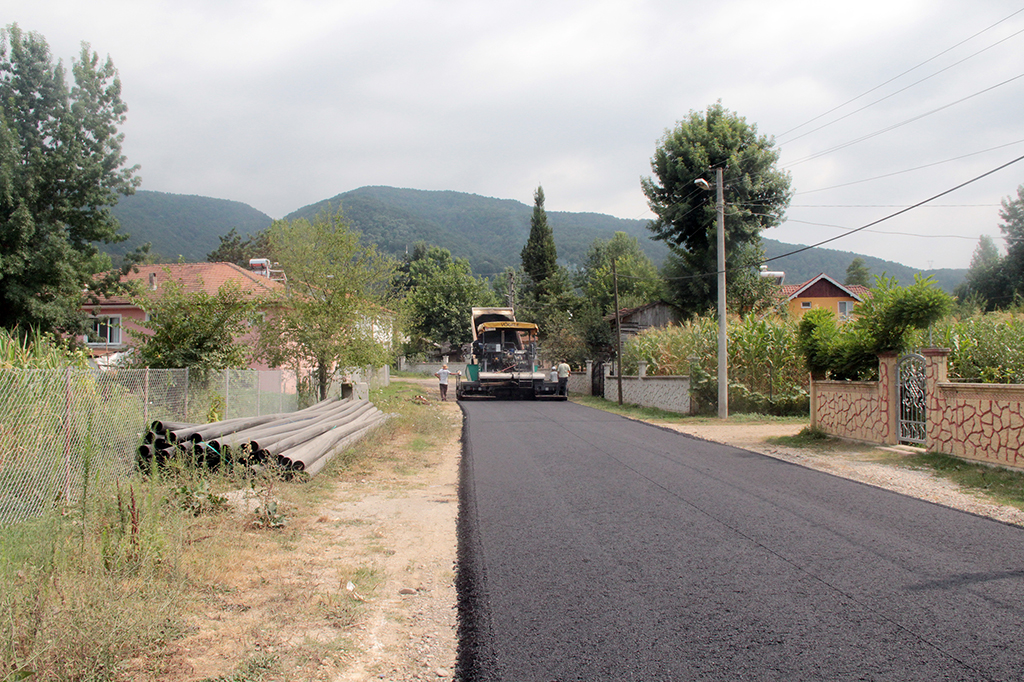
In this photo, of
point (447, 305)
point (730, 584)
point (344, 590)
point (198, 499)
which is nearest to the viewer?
point (730, 584)

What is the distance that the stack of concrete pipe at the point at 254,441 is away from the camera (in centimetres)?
916

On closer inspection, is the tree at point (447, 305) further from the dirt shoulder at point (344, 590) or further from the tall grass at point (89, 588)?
the tall grass at point (89, 588)

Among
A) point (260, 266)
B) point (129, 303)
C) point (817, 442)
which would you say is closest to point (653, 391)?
point (817, 442)

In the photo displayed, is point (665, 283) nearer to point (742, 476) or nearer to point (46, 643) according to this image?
point (742, 476)

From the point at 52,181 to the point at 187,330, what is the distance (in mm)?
19445

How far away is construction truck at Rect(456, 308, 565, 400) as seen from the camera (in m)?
34.0

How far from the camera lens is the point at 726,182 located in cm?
4019

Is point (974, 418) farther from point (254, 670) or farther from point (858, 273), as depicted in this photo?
point (858, 273)

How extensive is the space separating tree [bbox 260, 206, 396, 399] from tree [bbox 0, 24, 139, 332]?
10851 mm

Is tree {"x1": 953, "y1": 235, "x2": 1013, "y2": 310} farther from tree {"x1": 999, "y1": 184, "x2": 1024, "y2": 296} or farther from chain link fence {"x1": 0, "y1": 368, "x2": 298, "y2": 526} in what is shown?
chain link fence {"x1": 0, "y1": 368, "x2": 298, "y2": 526}

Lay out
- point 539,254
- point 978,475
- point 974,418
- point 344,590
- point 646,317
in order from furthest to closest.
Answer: point 539,254, point 646,317, point 974,418, point 978,475, point 344,590

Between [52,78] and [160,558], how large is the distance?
1182 inches

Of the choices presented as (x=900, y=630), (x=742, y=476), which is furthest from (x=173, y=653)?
(x=742, y=476)

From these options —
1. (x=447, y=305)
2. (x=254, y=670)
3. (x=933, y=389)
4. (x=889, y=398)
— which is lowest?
(x=254, y=670)
